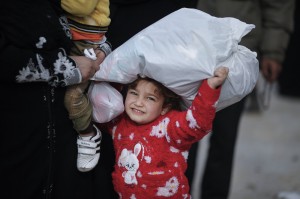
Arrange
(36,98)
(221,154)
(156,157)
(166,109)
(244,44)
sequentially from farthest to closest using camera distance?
(221,154) < (244,44) < (166,109) < (156,157) < (36,98)

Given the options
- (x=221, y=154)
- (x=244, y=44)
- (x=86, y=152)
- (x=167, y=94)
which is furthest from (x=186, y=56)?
(x=221, y=154)

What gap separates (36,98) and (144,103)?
1.52ft

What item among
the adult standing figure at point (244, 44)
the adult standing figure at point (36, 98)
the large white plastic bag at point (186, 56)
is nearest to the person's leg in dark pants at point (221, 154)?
the adult standing figure at point (244, 44)

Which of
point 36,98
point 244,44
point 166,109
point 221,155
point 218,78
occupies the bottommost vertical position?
point 221,155

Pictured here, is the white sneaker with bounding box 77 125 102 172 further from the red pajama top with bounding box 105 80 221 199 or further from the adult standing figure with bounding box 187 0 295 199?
the adult standing figure with bounding box 187 0 295 199

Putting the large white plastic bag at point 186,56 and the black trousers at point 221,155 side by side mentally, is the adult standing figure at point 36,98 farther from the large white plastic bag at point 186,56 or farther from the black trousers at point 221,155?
the black trousers at point 221,155

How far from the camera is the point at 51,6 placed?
1941 millimetres

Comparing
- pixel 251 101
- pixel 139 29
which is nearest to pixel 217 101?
pixel 139 29

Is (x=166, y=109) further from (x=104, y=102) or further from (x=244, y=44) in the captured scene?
(x=244, y=44)

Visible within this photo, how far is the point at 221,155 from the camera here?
132 inches

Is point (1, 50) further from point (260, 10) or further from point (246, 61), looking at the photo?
point (260, 10)

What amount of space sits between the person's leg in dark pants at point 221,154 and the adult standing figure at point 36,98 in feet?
4.32

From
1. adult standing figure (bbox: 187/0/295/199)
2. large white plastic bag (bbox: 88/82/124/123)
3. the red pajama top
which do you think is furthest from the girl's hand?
adult standing figure (bbox: 187/0/295/199)

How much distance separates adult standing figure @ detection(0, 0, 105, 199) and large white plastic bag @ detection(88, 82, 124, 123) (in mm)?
115
